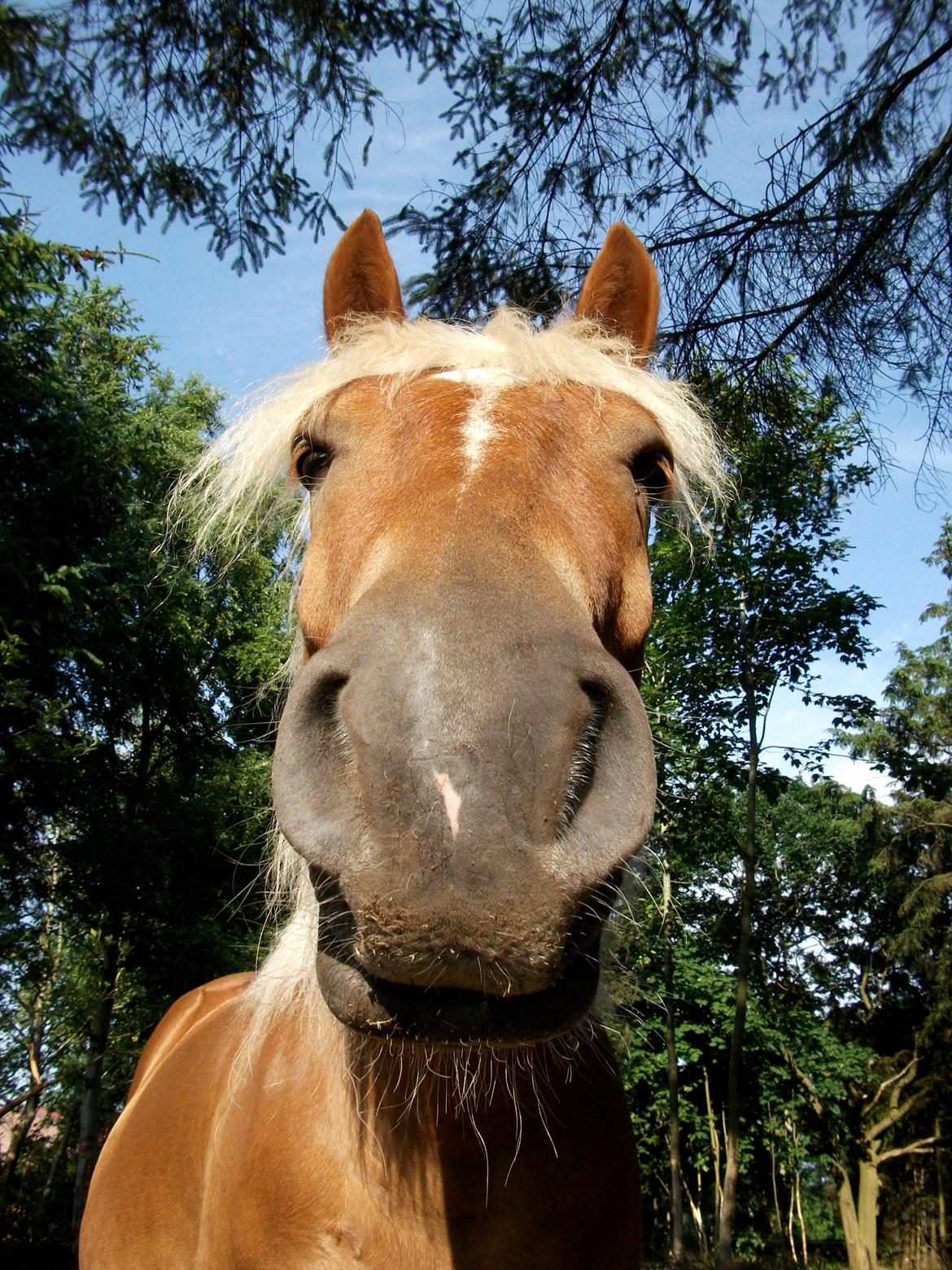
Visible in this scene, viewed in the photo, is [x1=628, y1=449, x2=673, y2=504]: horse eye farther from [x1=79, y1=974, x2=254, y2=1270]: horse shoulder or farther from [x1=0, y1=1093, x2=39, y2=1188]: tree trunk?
[x1=0, y1=1093, x2=39, y2=1188]: tree trunk

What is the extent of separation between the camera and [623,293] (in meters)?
2.35

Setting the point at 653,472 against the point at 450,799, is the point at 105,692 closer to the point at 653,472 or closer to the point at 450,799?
the point at 653,472

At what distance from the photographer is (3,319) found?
→ 834 centimetres

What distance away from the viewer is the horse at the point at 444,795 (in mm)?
1039

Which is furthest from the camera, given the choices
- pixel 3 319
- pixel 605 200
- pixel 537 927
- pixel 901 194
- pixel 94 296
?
pixel 94 296

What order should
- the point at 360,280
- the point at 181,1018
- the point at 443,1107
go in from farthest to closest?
the point at 181,1018 → the point at 360,280 → the point at 443,1107

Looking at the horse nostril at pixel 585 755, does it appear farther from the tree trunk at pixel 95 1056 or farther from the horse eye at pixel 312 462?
the tree trunk at pixel 95 1056

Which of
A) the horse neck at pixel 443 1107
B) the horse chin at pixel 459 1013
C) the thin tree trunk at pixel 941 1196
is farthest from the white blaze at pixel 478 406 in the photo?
the thin tree trunk at pixel 941 1196

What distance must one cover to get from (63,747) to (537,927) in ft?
29.5

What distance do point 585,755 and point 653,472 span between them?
1012mm

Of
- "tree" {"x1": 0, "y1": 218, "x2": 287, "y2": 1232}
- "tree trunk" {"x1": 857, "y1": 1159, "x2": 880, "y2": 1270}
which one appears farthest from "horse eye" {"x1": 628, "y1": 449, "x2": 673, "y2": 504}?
"tree trunk" {"x1": 857, "y1": 1159, "x2": 880, "y2": 1270}

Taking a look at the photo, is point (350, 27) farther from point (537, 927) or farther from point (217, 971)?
point (217, 971)

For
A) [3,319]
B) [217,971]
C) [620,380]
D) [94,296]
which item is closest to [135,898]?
[217,971]

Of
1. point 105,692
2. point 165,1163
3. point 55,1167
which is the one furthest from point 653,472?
point 55,1167
